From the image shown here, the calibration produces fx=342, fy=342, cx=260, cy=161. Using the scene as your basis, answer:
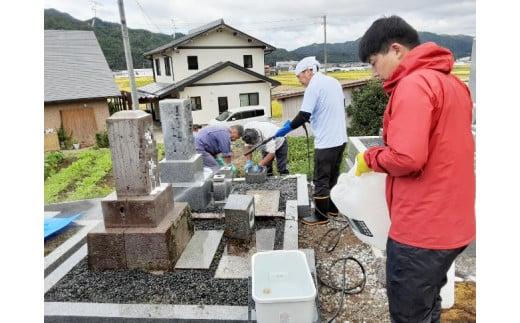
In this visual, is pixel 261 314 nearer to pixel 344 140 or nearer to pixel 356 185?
pixel 356 185

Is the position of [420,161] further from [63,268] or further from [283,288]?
[63,268]

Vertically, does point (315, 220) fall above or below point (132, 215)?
below

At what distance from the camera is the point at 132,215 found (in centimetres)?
373

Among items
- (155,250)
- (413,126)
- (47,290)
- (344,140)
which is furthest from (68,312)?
(344,140)

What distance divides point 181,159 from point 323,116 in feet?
7.50

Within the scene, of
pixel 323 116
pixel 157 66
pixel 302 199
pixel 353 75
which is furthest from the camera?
pixel 353 75

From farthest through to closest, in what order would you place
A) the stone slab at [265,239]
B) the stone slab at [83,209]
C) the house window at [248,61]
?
the house window at [248,61]
the stone slab at [83,209]
the stone slab at [265,239]

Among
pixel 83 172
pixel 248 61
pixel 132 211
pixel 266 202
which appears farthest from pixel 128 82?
pixel 132 211

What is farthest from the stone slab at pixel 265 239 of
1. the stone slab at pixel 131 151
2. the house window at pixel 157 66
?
the house window at pixel 157 66

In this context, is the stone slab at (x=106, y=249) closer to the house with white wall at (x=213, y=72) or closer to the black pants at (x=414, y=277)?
the black pants at (x=414, y=277)

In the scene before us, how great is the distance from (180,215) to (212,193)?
172 cm

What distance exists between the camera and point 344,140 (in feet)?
15.7

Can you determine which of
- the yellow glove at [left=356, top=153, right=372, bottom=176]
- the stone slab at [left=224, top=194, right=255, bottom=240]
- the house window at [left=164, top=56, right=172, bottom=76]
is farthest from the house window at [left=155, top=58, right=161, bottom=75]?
the yellow glove at [left=356, top=153, right=372, bottom=176]

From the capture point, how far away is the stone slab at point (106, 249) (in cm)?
366
